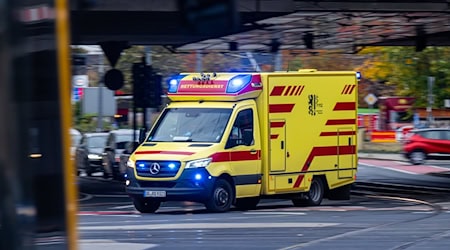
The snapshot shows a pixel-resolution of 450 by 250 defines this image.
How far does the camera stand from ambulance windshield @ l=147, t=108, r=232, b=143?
20.5m

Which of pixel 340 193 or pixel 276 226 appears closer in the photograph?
pixel 276 226

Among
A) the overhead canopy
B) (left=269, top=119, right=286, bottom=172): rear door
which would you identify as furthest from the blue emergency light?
the overhead canopy

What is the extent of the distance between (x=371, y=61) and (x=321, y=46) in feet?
71.5

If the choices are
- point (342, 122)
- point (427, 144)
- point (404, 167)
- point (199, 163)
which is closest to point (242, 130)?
point (199, 163)

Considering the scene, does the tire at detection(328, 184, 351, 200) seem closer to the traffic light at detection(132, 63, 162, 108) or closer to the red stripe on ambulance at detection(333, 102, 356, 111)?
the red stripe on ambulance at detection(333, 102, 356, 111)

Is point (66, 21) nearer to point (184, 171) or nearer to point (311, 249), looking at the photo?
point (311, 249)

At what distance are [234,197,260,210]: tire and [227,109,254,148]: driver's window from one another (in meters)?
1.55

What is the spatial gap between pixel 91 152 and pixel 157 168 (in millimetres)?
17285

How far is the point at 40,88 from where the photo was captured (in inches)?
166

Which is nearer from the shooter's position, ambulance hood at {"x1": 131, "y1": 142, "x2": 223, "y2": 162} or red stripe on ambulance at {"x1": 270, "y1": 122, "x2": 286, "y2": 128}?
ambulance hood at {"x1": 131, "y1": 142, "x2": 223, "y2": 162}

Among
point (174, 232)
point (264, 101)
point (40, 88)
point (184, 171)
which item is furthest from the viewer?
point (264, 101)

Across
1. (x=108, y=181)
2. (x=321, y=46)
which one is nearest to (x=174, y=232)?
(x=108, y=181)

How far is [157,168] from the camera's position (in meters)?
20.0

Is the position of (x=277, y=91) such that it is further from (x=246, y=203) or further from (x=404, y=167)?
(x=404, y=167)
